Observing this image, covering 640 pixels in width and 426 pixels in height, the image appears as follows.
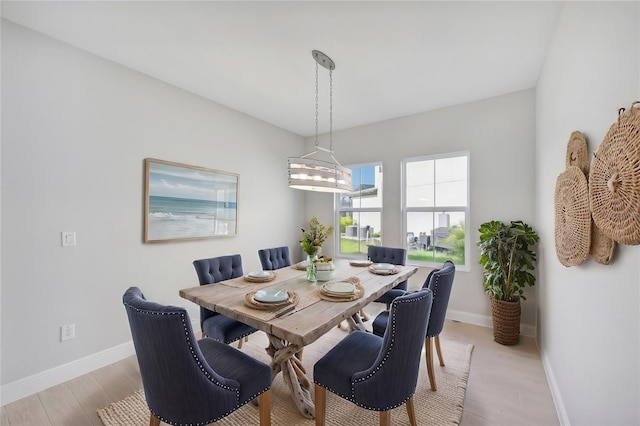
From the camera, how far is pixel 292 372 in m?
1.91

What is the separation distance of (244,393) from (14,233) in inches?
84.5

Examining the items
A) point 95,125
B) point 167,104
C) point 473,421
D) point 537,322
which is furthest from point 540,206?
point 95,125

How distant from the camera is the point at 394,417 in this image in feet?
5.94

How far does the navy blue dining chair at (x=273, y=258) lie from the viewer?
303 centimetres

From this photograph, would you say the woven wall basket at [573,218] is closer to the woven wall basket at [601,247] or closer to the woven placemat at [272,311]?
the woven wall basket at [601,247]

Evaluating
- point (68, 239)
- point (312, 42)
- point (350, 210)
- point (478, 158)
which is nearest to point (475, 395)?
point (478, 158)

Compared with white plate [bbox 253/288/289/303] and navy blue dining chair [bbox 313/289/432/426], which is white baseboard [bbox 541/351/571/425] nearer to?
navy blue dining chair [bbox 313/289/432/426]

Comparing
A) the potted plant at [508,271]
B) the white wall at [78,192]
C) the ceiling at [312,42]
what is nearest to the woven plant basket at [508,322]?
the potted plant at [508,271]

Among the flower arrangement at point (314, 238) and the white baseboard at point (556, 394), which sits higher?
the flower arrangement at point (314, 238)

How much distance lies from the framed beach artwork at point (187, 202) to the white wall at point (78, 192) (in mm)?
89

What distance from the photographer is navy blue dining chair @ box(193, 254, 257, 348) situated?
2.11 m

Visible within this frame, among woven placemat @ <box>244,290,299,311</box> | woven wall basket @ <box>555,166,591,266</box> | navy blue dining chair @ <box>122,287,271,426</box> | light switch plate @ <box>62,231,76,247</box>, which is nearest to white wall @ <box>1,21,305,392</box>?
light switch plate @ <box>62,231,76,247</box>

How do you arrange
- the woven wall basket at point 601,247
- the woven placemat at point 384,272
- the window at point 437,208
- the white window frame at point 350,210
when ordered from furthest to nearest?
the white window frame at point 350,210, the window at point 437,208, the woven placemat at point 384,272, the woven wall basket at point 601,247

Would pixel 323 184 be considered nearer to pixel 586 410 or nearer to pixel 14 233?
pixel 586 410
